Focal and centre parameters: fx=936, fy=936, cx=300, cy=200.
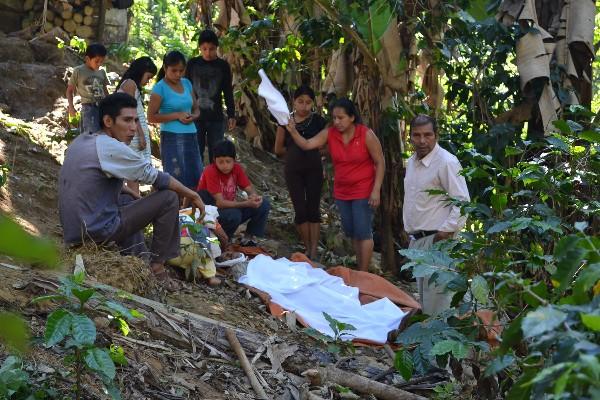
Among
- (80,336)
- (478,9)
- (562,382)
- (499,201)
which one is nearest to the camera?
(562,382)

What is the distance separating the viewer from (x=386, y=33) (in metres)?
8.12

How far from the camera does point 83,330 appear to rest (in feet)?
10.9

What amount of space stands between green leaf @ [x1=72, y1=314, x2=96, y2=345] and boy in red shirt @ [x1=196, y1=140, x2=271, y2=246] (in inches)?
163

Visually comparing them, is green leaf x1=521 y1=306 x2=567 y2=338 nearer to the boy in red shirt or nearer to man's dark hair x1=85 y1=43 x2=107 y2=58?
the boy in red shirt

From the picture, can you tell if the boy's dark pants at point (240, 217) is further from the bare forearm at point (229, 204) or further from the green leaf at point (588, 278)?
the green leaf at point (588, 278)

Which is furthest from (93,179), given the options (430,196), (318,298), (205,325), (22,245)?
(22,245)

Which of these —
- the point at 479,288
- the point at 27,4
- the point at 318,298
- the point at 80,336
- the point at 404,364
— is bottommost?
the point at 318,298

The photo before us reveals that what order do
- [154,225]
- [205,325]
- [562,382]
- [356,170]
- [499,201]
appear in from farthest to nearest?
1. [356,170]
2. [154,225]
3. [205,325]
4. [499,201]
5. [562,382]

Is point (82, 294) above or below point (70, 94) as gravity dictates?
below

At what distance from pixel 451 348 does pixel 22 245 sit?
2353 mm

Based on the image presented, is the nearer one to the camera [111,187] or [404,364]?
[404,364]

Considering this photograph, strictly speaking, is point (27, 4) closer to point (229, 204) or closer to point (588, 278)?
point (229, 204)

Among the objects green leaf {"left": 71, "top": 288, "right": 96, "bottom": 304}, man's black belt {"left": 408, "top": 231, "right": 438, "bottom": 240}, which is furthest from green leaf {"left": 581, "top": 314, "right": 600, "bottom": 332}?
man's black belt {"left": 408, "top": 231, "right": 438, "bottom": 240}

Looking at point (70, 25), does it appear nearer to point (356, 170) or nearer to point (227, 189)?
point (227, 189)
